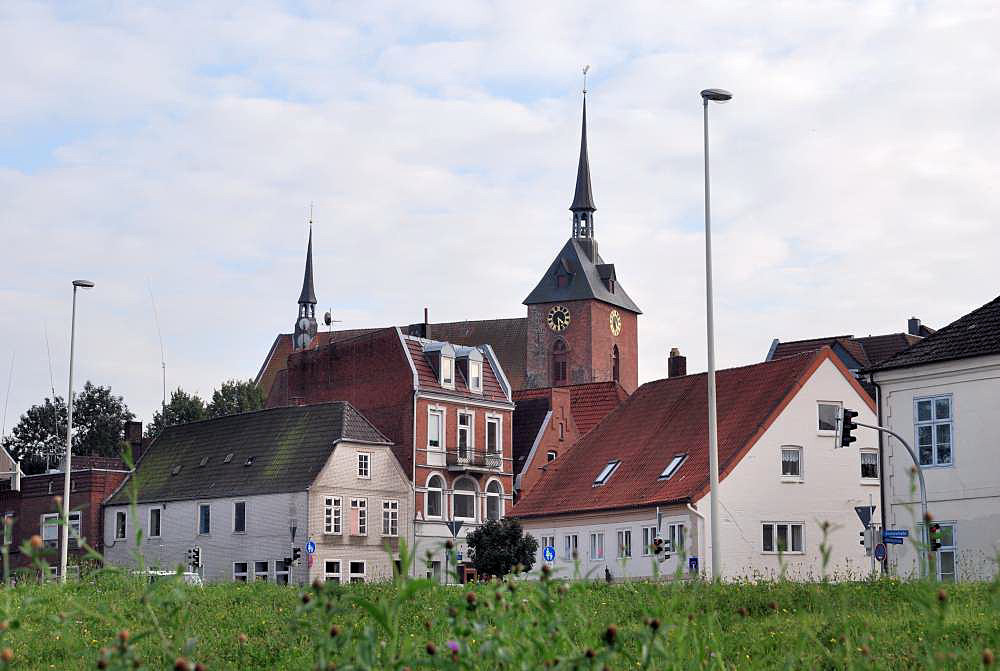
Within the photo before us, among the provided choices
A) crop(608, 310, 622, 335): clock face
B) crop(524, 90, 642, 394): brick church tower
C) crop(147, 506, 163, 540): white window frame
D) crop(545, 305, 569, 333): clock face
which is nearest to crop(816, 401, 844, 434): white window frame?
crop(147, 506, 163, 540): white window frame

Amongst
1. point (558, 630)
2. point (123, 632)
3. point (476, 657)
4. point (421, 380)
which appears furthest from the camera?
point (421, 380)

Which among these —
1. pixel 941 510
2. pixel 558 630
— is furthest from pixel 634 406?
pixel 558 630

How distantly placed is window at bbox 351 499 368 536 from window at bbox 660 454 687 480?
886 inches

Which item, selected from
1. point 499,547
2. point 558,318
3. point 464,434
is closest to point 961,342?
point 499,547

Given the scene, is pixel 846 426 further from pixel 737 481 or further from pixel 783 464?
pixel 783 464

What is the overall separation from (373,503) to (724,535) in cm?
2628

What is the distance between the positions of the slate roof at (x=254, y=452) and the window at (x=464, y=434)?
5243 millimetres

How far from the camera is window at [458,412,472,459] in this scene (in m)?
77.0

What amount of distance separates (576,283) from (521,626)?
125339 millimetres

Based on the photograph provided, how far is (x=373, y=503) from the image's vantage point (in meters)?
71.7

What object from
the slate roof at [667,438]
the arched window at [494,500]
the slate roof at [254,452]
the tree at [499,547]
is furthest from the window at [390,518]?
the tree at [499,547]

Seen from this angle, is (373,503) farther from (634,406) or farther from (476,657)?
(476,657)

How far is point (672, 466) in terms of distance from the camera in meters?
52.0

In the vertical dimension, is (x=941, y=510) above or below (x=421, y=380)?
below
